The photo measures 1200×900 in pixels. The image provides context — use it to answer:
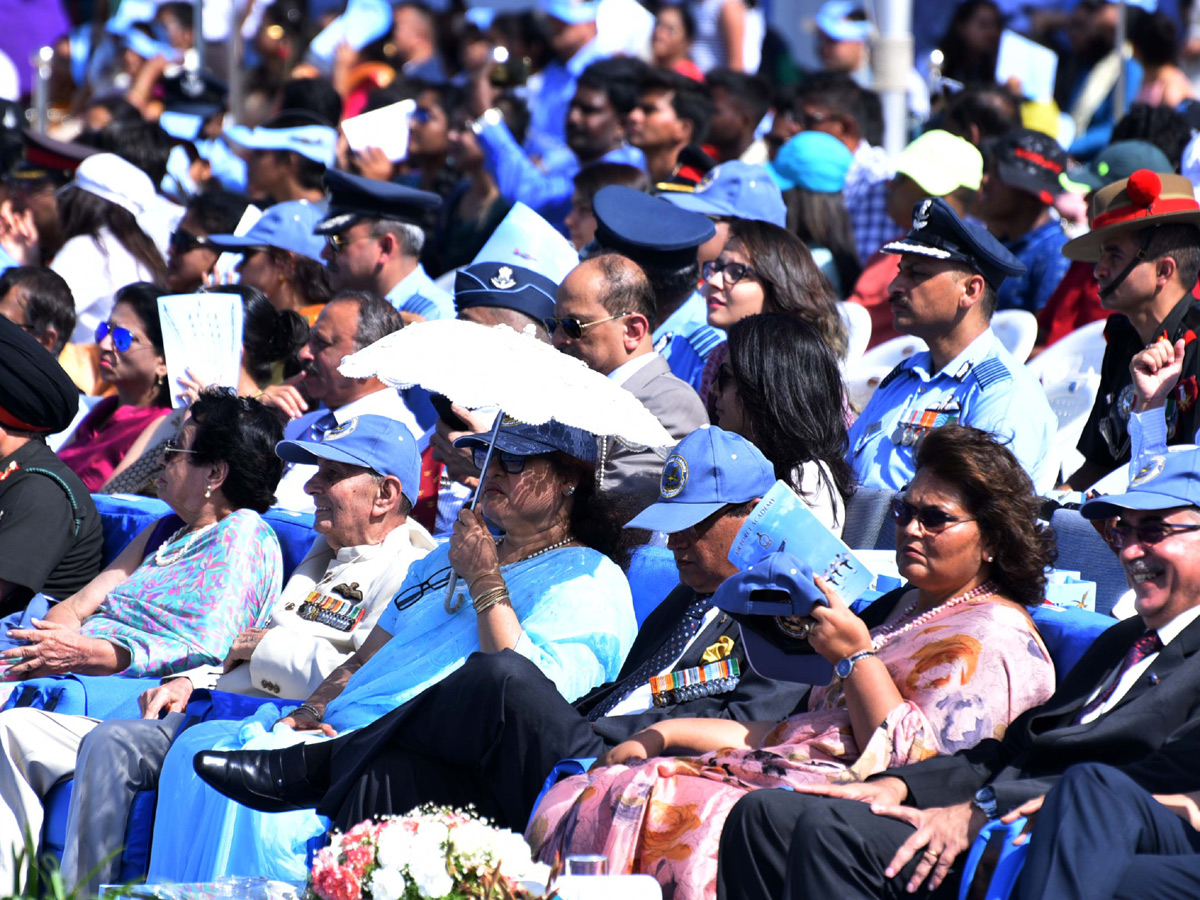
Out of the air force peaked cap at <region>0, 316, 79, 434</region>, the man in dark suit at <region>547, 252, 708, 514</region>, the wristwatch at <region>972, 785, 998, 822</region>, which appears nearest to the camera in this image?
the wristwatch at <region>972, 785, 998, 822</region>

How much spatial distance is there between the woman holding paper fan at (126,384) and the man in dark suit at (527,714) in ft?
10.6

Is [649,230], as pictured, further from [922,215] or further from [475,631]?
[475,631]

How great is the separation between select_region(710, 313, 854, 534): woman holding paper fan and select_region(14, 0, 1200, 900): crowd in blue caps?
1cm

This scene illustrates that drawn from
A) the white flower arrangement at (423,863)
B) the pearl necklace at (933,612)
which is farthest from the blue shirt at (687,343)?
the white flower arrangement at (423,863)

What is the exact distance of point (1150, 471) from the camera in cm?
392

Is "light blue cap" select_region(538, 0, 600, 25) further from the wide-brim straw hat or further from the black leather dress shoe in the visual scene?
the black leather dress shoe

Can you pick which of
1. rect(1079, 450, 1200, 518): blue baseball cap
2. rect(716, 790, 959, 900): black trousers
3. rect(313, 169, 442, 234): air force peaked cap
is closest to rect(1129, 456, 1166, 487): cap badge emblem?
rect(1079, 450, 1200, 518): blue baseball cap

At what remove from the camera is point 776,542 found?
13.2ft

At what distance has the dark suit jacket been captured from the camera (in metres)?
3.64

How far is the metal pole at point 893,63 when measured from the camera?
1030 cm

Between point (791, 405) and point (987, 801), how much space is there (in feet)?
5.55

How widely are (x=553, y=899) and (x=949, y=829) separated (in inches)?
36.2

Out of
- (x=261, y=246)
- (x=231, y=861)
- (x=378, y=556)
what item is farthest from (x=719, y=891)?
(x=261, y=246)

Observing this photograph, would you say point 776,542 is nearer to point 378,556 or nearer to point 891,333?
point 378,556
